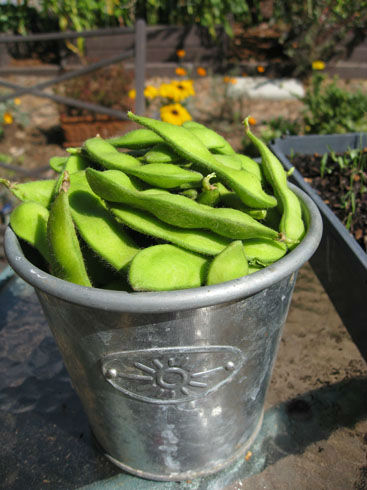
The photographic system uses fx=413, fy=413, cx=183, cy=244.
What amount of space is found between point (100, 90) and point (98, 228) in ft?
11.4

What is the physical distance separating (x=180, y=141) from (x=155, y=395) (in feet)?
1.77

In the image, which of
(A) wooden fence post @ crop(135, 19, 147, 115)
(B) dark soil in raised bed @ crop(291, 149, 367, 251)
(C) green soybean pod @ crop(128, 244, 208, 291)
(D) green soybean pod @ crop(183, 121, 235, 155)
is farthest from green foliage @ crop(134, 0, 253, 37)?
(C) green soybean pod @ crop(128, 244, 208, 291)

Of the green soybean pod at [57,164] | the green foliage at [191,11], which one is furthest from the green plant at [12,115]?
the green soybean pod at [57,164]

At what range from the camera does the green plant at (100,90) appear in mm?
3939

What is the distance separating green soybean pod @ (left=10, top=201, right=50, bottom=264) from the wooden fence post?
5.78ft

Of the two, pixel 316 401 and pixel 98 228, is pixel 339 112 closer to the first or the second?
pixel 316 401

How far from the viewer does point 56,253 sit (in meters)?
0.78

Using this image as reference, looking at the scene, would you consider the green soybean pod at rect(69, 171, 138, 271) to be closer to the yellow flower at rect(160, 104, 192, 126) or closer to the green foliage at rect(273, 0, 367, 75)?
the yellow flower at rect(160, 104, 192, 126)

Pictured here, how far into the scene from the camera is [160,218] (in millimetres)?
809

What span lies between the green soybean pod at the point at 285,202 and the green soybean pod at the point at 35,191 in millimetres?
515

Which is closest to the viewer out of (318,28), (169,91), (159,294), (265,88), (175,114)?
(159,294)

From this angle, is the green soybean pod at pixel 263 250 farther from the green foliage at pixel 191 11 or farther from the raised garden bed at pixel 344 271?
the green foliage at pixel 191 11

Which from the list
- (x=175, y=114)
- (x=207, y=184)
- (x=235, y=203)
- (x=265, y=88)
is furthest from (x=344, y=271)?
(x=265, y=88)

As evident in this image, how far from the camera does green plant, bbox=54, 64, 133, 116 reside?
155 inches
